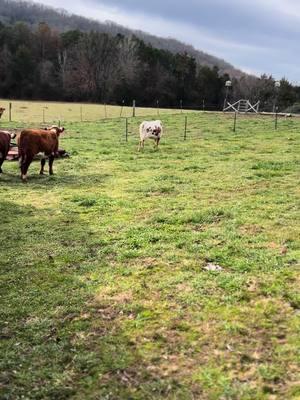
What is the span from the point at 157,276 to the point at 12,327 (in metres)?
2.09

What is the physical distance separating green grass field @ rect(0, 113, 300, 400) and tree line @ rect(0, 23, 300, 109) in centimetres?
5646

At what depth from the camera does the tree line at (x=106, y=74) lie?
69438 mm

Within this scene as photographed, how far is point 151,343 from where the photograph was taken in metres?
5.27

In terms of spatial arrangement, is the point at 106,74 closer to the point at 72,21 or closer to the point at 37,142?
the point at 37,142

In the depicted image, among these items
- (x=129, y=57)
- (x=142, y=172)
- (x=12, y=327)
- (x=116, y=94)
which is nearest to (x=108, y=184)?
(x=142, y=172)

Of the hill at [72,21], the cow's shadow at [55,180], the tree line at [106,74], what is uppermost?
the hill at [72,21]

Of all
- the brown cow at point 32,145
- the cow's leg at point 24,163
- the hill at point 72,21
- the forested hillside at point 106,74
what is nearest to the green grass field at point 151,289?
the cow's leg at point 24,163

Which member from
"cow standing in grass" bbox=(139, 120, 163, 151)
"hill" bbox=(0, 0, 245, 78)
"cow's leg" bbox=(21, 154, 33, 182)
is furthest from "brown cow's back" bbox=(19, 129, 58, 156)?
"hill" bbox=(0, 0, 245, 78)

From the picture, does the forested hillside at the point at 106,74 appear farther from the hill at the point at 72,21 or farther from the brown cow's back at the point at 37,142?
the hill at the point at 72,21

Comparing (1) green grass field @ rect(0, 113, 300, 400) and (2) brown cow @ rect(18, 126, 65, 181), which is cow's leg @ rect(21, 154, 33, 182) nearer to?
(2) brown cow @ rect(18, 126, 65, 181)

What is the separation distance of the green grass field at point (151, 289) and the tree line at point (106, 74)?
56463 mm

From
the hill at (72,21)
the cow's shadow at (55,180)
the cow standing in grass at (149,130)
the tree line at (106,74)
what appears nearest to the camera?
the cow's shadow at (55,180)

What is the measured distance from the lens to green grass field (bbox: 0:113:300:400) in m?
4.70

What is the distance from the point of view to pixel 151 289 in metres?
6.55
